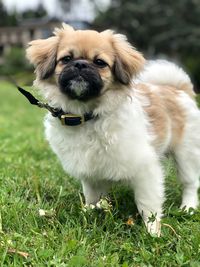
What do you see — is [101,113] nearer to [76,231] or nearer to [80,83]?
[80,83]

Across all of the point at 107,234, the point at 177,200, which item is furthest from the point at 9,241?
the point at 177,200

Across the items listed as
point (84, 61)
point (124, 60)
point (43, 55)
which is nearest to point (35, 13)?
point (43, 55)

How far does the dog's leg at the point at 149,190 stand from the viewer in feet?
10.5

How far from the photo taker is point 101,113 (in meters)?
3.12

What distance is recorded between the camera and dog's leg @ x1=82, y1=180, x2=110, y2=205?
3479 millimetres

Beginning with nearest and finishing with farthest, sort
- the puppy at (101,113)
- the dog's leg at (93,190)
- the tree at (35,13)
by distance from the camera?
the puppy at (101,113) < the dog's leg at (93,190) < the tree at (35,13)

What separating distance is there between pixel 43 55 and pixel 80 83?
1.61 feet

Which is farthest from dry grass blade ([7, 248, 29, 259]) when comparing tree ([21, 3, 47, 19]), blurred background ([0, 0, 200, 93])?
tree ([21, 3, 47, 19])

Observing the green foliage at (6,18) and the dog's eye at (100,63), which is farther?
the green foliage at (6,18)

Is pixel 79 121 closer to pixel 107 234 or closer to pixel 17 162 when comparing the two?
pixel 107 234

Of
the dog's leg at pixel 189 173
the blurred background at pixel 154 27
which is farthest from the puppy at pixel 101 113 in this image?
the blurred background at pixel 154 27

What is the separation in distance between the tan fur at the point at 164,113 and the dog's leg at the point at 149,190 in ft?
0.89

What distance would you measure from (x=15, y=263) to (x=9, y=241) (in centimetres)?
22

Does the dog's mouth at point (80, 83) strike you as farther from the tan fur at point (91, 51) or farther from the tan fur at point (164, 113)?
the tan fur at point (164, 113)
